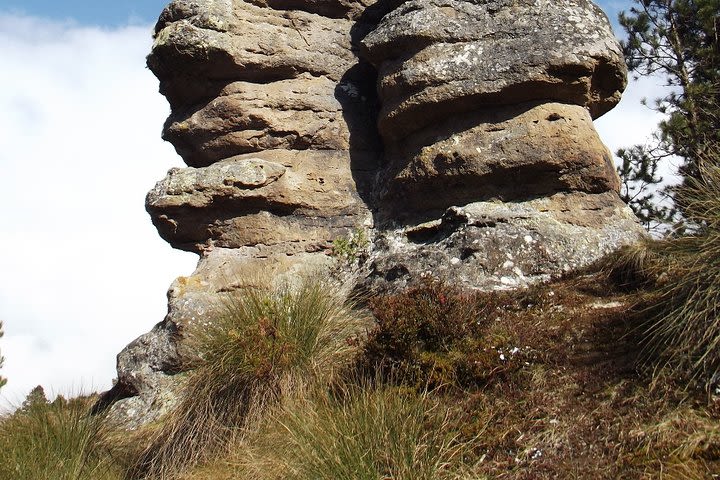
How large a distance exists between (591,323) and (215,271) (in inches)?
183

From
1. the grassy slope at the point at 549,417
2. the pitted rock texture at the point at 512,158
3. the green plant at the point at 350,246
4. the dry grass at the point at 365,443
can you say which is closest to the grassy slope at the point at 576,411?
the grassy slope at the point at 549,417

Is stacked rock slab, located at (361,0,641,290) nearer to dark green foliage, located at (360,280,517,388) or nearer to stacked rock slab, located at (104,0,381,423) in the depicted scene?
stacked rock slab, located at (104,0,381,423)

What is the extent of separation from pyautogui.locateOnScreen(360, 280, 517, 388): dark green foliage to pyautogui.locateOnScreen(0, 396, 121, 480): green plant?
2693 mm

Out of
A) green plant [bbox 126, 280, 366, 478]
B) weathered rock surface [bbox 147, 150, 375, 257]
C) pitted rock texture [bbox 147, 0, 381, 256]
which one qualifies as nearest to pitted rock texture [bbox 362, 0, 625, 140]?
pitted rock texture [bbox 147, 0, 381, 256]

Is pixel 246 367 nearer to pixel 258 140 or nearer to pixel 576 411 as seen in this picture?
pixel 576 411

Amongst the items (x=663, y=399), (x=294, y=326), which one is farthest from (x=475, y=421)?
(x=294, y=326)

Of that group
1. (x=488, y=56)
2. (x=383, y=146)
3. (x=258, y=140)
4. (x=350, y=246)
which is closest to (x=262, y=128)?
(x=258, y=140)

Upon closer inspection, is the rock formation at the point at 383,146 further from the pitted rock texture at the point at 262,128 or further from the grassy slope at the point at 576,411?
the grassy slope at the point at 576,411

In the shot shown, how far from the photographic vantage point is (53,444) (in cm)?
730

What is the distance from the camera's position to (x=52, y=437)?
7352 millimetres

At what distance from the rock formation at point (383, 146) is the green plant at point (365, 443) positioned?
2702 millimetres

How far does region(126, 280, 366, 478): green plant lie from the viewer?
276 inches

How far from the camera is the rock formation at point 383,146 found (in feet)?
29.6

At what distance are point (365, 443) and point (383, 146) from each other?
583 centimetres
